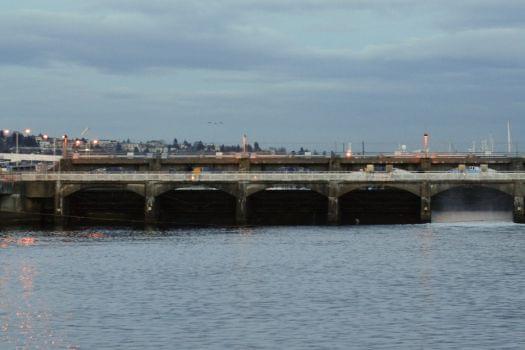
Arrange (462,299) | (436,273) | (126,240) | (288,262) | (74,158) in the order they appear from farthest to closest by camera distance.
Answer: (74,158)
(126,240)
(288,262)
(436,273)
(462,299)

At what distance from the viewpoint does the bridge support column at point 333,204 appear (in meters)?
148

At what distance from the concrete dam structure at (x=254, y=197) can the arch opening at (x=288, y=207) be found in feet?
0.48

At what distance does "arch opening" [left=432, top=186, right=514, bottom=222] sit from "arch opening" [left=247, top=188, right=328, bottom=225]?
1764 cm

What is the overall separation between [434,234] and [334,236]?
12.3 meters

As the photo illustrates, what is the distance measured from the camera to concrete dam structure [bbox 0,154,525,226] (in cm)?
14888

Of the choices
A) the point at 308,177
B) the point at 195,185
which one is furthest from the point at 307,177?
the point at 195,185

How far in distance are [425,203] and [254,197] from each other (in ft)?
89.2

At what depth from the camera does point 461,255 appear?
106 metres

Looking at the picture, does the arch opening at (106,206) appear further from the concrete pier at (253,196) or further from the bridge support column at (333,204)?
the bridge support column at (333,204)

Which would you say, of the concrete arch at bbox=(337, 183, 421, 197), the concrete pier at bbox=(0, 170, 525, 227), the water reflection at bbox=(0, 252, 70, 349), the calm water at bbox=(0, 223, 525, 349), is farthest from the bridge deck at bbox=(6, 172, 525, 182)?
the water reflection at bbox=(0, 252, 70, 349)

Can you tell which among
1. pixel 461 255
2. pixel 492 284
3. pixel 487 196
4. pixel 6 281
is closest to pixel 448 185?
pixel 487 196

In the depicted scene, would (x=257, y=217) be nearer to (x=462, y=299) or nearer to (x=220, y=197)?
(x=220, y=197)

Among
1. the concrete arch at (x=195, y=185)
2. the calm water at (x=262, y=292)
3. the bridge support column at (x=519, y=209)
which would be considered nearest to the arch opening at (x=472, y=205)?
the bridge support column at (x=519, y=209)

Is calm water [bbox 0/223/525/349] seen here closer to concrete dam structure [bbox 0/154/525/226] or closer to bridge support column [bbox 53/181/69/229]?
concrete dam structure [bbox 0/154/525/226]
